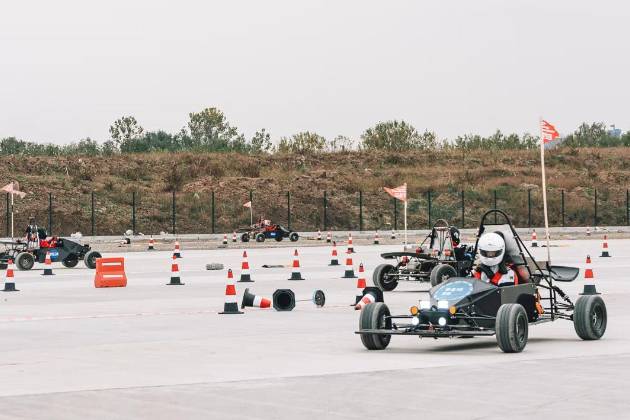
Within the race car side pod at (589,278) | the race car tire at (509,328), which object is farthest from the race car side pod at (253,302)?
the race car tire at (509,328)

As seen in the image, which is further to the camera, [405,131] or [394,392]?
[405,131]

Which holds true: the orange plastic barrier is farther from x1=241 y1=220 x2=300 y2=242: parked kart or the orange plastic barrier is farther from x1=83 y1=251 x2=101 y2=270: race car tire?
x1=241 y1=220 x2=300 y2=242: parked kart

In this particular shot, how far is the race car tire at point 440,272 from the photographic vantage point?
29.7 meters

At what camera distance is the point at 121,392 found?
13539 mm

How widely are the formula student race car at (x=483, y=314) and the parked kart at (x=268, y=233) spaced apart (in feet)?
178

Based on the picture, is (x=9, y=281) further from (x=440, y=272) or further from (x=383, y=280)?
(x=440, y=272)

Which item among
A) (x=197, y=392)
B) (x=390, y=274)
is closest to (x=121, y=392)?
(x=197, y=392)

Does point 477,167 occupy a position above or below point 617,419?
above

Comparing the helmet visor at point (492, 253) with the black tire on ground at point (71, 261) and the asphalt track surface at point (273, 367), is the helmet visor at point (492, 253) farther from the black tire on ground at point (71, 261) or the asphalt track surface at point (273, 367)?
the black tire on ground at point (71, 261)

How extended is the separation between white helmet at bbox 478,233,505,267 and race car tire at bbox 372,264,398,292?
12.9m

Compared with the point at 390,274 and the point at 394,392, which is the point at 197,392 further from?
the point at 390,274

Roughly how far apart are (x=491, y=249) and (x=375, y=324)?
2.21m

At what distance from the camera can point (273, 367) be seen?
15836 mm

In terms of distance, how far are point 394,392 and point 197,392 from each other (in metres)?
1.93
